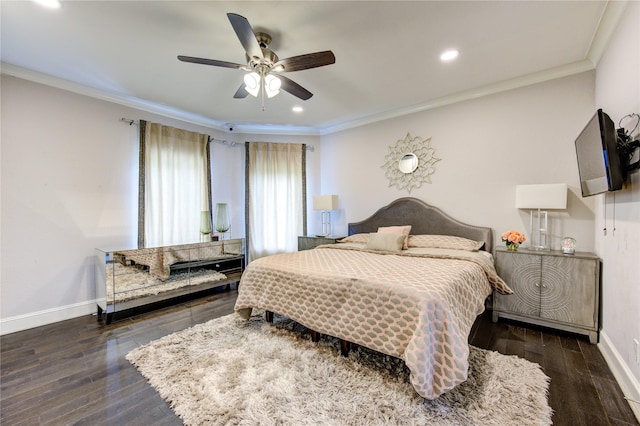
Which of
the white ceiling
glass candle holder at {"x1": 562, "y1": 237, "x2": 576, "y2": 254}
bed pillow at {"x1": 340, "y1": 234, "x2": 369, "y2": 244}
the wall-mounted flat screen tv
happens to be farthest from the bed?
the white ceiling

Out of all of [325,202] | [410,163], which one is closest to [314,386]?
[325,202]

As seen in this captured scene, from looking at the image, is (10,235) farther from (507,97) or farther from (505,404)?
(507,97)

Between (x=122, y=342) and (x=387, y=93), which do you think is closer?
(x=122, y=342)

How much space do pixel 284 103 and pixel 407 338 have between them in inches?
132

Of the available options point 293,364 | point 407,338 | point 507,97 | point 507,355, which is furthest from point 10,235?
point 507,97

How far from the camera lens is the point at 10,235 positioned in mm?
2771

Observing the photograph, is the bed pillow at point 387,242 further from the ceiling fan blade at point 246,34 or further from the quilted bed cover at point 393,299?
the ceiling fan blade at point 246,34

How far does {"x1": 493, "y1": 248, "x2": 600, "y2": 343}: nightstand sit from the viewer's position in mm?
2418

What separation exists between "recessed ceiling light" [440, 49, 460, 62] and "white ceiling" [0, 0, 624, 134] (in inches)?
2.3

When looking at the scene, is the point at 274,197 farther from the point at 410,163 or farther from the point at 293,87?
the point at 293,87

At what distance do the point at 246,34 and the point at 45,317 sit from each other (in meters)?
3.64

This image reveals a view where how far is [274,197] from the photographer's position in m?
4.97

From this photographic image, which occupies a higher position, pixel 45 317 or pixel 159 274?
pixel 159 274

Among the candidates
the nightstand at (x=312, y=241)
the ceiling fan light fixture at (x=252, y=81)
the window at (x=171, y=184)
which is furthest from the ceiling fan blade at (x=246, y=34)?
the nightstand at (x=312, y=241)
